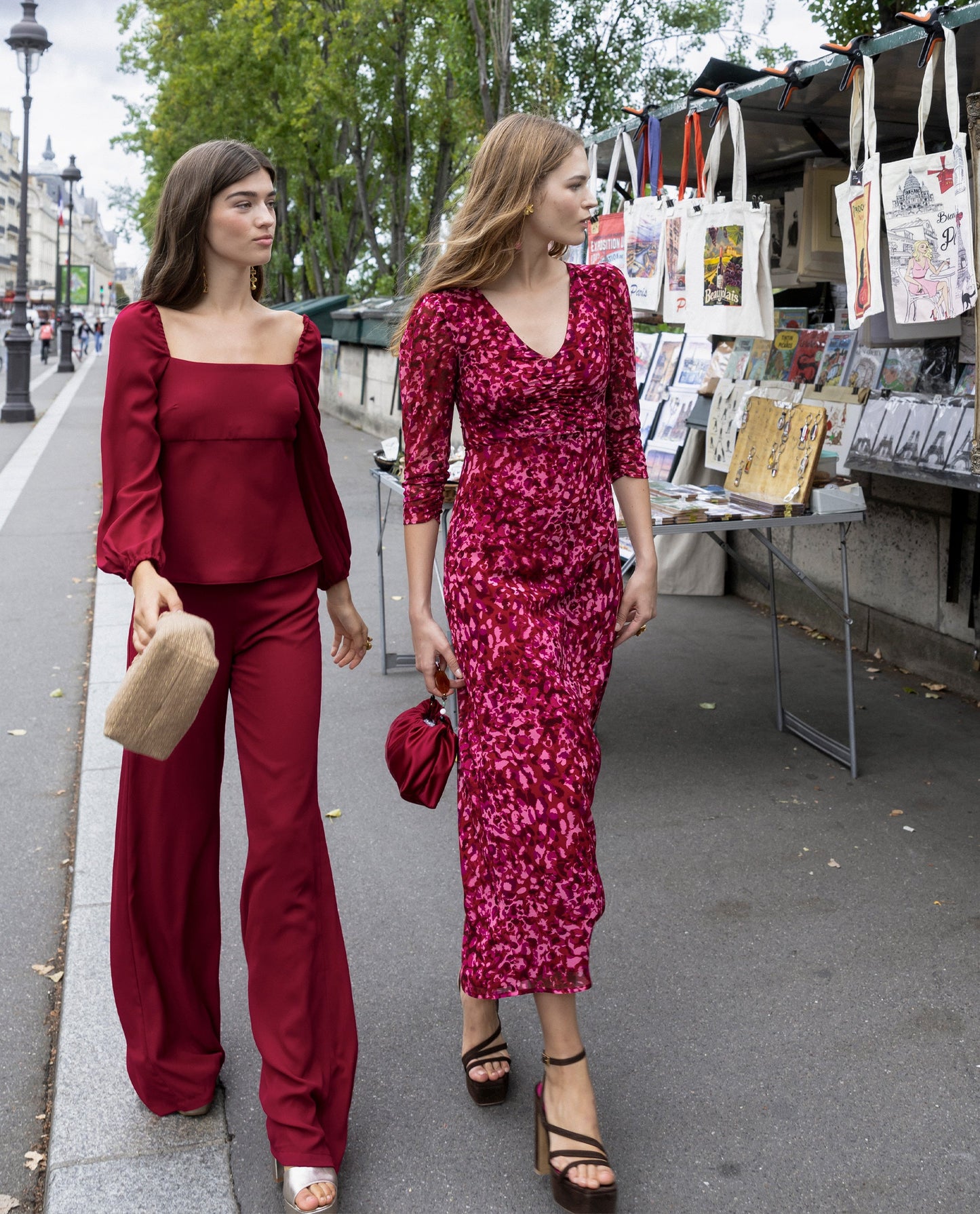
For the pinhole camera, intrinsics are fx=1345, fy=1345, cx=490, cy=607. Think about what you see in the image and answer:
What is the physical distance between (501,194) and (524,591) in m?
0.86

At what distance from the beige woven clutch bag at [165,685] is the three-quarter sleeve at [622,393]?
1125 mm

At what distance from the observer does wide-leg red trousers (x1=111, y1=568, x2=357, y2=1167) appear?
9.04 feet

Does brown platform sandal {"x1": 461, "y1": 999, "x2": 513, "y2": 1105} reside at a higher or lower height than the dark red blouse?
lower

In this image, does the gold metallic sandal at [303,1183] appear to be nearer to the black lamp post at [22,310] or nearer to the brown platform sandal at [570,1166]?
the brown platform sandal at [570,1166]

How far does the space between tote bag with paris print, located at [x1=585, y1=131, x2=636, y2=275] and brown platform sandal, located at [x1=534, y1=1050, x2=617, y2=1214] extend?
443 cm

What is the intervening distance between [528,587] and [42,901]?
244 centimetres

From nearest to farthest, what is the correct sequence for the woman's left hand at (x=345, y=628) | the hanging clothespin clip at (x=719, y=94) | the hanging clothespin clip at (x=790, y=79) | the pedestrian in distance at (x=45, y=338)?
the woman's left hand at (x=345, y=628), the hanging clothespin clip at (x=790, y=79), the hanging clothespin clip at (x=719, y=94), the pedestrian in distance at (x=45, y=338)

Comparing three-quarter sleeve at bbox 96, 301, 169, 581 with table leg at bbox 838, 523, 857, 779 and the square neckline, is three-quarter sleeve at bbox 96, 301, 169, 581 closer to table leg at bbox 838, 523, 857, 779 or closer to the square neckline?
the square neckline

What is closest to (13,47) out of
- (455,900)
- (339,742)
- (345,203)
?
(345,203)

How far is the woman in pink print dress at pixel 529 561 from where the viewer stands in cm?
274

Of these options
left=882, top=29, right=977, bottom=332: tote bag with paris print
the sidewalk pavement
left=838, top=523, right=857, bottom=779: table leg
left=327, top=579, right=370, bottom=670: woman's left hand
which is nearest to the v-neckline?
left=327, top=579, right=370, bottom=670: woman's left hand

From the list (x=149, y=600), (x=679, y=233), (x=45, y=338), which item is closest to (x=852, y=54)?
(x=679, y=233)

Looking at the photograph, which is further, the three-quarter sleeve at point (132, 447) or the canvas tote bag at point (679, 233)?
the canvas tote bag at point (679, 233)

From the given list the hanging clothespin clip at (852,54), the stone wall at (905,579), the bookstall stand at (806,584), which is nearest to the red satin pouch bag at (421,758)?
the bookstall stand at (806,584)
